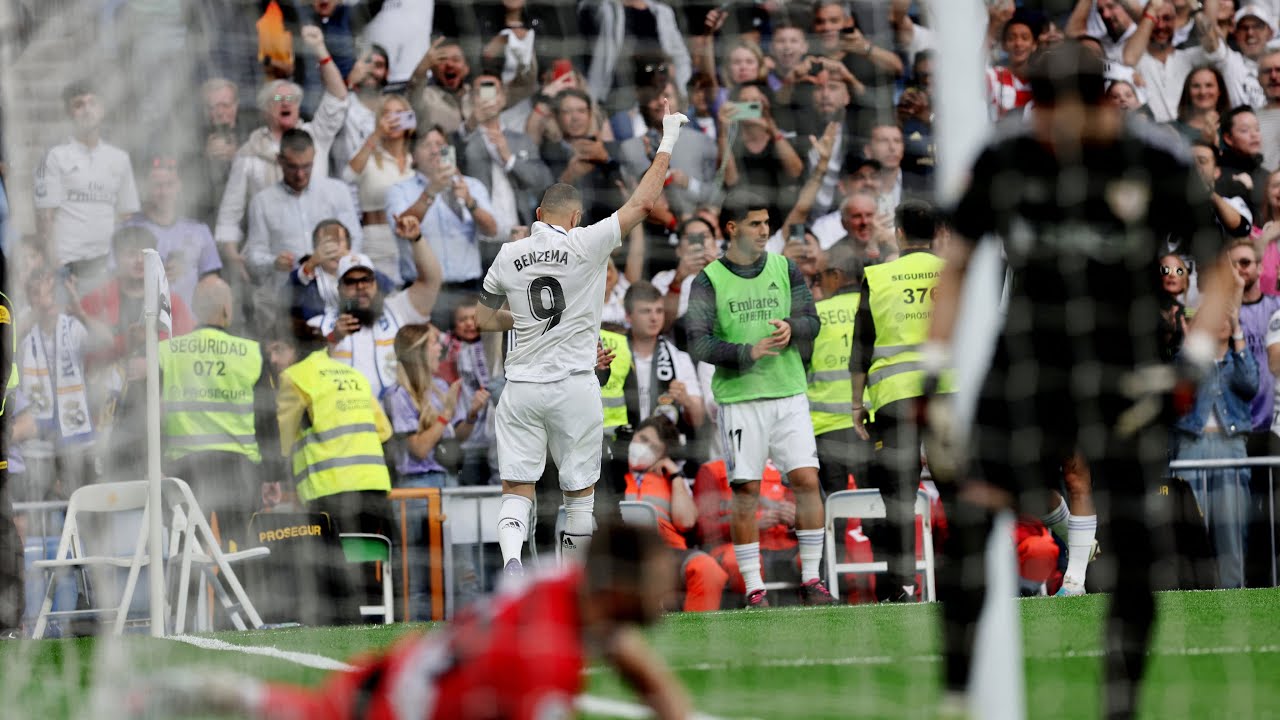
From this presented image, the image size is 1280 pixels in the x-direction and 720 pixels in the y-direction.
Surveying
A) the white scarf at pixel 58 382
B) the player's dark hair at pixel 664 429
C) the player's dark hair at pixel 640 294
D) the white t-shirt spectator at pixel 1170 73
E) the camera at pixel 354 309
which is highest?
the white t-shirt spectator at pixel 1170 73

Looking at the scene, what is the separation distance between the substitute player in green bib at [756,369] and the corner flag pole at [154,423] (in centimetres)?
306

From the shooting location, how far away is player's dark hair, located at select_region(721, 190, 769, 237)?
10000 millimetres

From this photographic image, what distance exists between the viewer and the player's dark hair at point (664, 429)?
10.3 metres

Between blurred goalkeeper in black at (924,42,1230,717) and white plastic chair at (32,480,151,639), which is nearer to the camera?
blurred goalkeeper in black at (924,42,1230,717)

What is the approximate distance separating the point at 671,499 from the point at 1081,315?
5593mm

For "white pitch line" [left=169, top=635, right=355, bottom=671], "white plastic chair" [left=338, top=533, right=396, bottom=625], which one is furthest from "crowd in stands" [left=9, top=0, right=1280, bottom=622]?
"white pitch line" [left=169, top=635, right=355, bottom=671]

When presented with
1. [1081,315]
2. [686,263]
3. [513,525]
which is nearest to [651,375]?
[686,263]

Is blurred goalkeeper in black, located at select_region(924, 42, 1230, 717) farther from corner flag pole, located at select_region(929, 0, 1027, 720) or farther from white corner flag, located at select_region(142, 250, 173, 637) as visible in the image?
white corner flag, located at select_region(142, 250, 173, 637)

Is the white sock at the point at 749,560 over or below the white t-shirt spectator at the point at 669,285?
below

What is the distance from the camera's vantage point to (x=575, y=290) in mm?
8609

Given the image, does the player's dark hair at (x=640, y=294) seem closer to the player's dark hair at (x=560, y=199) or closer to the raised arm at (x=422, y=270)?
the raised arm at (x=422, y=270)

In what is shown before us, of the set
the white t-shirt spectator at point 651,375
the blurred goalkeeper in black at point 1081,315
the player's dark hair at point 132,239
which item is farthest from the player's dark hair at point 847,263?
the blurred goalkeeper in black at point 1081,315

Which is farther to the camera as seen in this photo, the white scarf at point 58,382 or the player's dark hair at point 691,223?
the player's dark hair at point 691,223

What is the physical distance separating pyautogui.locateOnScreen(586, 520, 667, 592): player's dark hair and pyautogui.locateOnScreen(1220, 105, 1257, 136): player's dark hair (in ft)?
29.4
